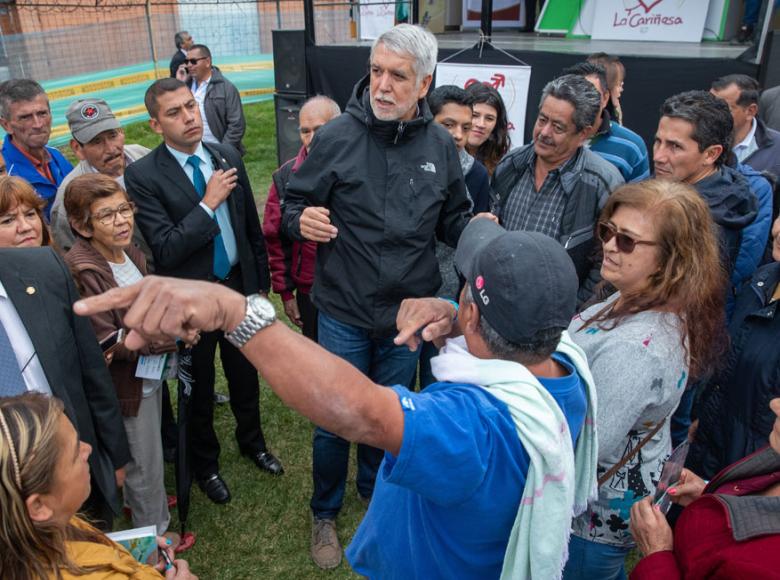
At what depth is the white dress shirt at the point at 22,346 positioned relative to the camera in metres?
1.96

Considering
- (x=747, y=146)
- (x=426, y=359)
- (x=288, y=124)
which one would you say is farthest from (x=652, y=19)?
(x=426, y=359)

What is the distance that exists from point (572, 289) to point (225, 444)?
9.90 feet

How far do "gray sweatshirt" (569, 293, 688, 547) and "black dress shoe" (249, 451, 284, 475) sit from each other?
6.61 feet

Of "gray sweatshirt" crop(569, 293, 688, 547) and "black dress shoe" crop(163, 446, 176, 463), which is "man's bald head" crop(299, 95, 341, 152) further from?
"gray sweatshirt" crop(569, 293, 688, 547)

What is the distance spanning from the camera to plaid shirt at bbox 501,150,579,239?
291 centimetres

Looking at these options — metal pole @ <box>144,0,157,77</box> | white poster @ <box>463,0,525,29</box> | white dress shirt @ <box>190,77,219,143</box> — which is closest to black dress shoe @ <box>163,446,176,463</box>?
white dress shirt @ <box>190,77,219,143</box>

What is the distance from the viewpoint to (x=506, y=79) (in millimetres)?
6531

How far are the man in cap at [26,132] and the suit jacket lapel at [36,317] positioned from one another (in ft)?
6.54

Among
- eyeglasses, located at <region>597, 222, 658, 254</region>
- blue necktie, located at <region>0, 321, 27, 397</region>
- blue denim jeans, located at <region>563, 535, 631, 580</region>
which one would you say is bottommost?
blue denim jeans, located at <region>563, 535, 631, 580</region>

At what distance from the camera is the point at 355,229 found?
8.84 feet

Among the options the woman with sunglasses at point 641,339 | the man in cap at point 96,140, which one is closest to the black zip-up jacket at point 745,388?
the woman with sunglasses at point 641,339

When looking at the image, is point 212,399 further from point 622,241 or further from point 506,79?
point 506,79

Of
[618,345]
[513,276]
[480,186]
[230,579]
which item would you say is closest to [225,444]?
A: [230,579]

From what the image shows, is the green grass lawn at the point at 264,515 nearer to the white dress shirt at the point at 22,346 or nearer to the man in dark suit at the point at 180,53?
the white dress shirt at the point at 22,346
